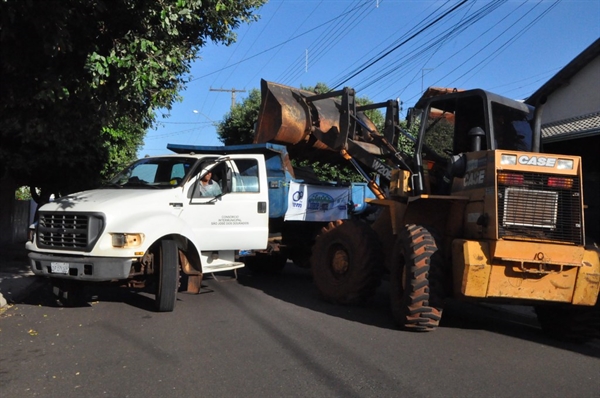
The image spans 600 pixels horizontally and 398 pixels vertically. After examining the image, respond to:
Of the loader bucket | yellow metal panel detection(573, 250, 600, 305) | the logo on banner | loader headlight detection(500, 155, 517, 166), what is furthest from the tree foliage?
yellow metal panel detection(573, 250, 600, 305)

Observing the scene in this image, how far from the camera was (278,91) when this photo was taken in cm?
1092

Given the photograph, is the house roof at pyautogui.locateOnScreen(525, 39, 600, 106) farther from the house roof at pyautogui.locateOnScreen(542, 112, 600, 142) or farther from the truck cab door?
the truck cab door

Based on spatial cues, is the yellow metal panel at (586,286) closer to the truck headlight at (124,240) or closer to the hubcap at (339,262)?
the hubcap at (339,262)

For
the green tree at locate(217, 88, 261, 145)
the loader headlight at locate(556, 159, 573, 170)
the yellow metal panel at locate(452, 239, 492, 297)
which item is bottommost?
the yellow metal panel at locate(452, 239, 492, 297)

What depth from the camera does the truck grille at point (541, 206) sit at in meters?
6.84

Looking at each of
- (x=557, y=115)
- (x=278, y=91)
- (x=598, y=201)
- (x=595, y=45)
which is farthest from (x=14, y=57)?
(x=557, y=115)

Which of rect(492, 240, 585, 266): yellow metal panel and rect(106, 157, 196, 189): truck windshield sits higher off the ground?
rect(106, 157, 196, 189): truck windshield

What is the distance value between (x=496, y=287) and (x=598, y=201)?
23.9 feet

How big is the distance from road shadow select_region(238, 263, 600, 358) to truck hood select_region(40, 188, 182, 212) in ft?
8.64

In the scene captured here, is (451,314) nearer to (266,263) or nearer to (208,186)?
(208,186)

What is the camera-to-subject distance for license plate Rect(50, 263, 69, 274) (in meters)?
7.75

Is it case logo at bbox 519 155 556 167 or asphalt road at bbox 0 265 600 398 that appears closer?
asphalt road at bbox 0 265 600 398

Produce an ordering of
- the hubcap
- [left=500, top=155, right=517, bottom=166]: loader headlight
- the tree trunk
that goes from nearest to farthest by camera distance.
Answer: [left=500, top=155, right=517, bottom=166]: loader headlight, the hubcap, the tree trunk

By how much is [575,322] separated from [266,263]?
6475mm
